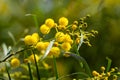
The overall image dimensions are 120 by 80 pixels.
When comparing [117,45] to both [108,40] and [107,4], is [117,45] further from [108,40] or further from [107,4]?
[107,4]

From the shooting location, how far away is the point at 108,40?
1785 mm

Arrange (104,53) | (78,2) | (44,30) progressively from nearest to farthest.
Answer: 1. (44,30)
2. (104,53)
3. (78,2)

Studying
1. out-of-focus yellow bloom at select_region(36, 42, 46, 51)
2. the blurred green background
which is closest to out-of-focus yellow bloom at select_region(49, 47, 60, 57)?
out-of-focus yellow bloom at select_region(36, 42, 46, 51)

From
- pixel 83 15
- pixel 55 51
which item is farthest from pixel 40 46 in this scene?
pixel 83 15

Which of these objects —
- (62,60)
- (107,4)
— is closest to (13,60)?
(62,60)

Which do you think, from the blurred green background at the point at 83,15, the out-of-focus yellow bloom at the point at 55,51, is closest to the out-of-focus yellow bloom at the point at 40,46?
the out-of-focus yellow bloom at the point at 55,51

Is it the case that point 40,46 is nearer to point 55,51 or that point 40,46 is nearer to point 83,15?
point 55,51

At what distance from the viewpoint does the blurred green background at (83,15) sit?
1747 millimetres

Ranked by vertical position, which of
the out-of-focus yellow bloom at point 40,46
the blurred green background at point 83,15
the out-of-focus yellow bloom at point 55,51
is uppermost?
the blurred green background at point 83,15

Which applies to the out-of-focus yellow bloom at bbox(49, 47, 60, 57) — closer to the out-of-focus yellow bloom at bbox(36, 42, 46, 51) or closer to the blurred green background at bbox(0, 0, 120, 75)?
the out-of-focus yellow bloom at bbox(36, 42, 46, 51)

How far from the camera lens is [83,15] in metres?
1.77

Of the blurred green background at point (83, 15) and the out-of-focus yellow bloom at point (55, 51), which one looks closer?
the out-of-focus yellow bloom at point (55, 51)

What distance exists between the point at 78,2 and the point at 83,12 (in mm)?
113

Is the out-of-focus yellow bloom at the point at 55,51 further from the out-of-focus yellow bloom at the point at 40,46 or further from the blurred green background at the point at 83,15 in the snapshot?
the blurred green background at the point at 83,15
